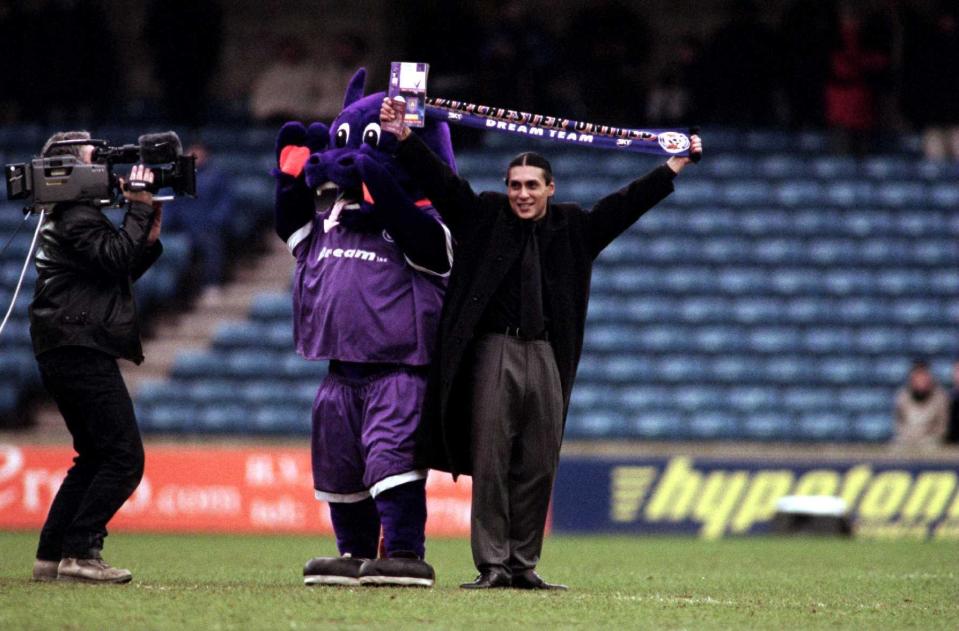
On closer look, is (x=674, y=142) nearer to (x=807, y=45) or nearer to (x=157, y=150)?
(x=157, y=150)

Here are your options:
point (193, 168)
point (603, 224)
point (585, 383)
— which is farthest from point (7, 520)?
point (603, 224)

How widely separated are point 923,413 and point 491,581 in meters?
8.50

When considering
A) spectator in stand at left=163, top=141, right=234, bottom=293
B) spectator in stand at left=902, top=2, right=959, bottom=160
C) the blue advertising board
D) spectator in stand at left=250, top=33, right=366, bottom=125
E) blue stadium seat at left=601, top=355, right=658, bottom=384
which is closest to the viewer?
the blue advertising board

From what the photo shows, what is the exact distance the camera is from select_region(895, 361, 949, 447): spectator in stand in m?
14.6

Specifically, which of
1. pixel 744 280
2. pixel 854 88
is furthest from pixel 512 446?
pixel 854 88

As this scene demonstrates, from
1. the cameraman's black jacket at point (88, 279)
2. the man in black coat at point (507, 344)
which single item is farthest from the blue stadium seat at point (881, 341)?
the cameraman's black jacket at point (88, 279)

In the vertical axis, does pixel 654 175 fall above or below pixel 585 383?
above

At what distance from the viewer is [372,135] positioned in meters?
7.55

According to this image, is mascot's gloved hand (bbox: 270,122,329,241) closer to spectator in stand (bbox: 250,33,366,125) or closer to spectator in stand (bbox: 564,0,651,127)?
spectator in stand (bbox: 564,0,651,127)

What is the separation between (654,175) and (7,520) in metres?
8.72

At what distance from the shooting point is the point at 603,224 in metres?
7.46

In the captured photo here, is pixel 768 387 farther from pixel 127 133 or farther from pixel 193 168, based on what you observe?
pixel 193 168

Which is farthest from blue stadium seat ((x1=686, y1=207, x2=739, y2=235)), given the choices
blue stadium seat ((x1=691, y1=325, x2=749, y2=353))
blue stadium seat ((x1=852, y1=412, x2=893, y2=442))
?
blue stadium seat ((x1=852, y1=412, x2=893, y2=442))

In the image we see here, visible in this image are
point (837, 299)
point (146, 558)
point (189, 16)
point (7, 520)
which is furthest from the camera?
point (189, 16)
